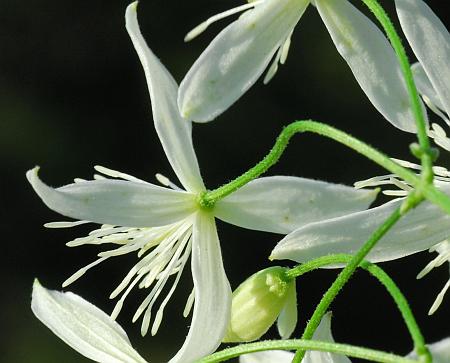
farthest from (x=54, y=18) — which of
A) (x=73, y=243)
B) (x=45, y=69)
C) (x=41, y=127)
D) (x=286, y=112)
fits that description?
(x=73, y=243)

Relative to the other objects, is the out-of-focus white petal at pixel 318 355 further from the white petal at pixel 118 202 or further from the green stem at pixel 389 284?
the white petal at pixel 118 202

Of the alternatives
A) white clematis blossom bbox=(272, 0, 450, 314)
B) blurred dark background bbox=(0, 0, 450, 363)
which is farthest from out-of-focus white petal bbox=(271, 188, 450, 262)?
blurred dark background bbox=(0, 0, 450, 363)

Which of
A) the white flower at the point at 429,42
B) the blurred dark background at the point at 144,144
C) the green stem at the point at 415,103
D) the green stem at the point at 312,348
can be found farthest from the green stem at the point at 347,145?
the blurred dark background at the point at 144,144

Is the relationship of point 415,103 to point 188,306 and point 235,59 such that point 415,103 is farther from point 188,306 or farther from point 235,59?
point 188,306

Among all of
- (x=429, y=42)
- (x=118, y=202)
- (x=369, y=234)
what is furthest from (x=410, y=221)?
(x=118, y=202)

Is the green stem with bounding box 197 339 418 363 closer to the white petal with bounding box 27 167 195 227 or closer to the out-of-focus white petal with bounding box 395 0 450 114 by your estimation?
the white petal with bounding box 27 167 195 227

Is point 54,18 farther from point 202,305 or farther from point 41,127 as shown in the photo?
point 202,305

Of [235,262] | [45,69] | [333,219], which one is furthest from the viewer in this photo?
[45,69]
